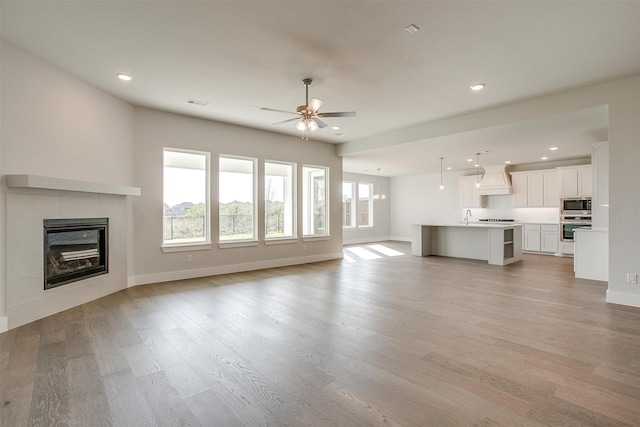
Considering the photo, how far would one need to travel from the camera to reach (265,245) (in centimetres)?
672

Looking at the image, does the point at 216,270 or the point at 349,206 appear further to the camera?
the point at 349,206

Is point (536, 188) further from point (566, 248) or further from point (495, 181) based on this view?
point (566, 248)

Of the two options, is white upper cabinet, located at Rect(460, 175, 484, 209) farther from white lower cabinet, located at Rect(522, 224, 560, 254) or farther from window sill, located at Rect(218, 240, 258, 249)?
window sill, located at Rect(218, 240, 258, 249)

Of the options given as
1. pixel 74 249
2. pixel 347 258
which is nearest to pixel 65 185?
pixel 74 249

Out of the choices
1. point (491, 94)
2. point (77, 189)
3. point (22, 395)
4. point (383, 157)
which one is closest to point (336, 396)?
point (22, 395)

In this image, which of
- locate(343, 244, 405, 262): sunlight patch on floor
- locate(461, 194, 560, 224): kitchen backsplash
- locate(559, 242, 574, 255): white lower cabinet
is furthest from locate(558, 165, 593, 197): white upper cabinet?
locate(343, 244, 405, 262): sunlight patch on floor

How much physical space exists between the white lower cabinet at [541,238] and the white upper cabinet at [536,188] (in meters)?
0.67

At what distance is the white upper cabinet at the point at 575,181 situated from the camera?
8000mm

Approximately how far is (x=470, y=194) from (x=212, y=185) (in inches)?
336

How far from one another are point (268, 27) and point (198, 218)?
13.0 ft

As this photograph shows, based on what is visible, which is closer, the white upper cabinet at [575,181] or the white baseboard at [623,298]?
the white baseboard at [623,298]

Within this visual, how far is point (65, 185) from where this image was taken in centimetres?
372

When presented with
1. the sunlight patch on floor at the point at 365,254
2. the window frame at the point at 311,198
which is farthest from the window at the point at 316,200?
the sunlight patch on floor at the point at 365,254

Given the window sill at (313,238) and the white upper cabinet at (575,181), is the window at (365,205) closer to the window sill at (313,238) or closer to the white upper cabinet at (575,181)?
the window sill at (313,238)
